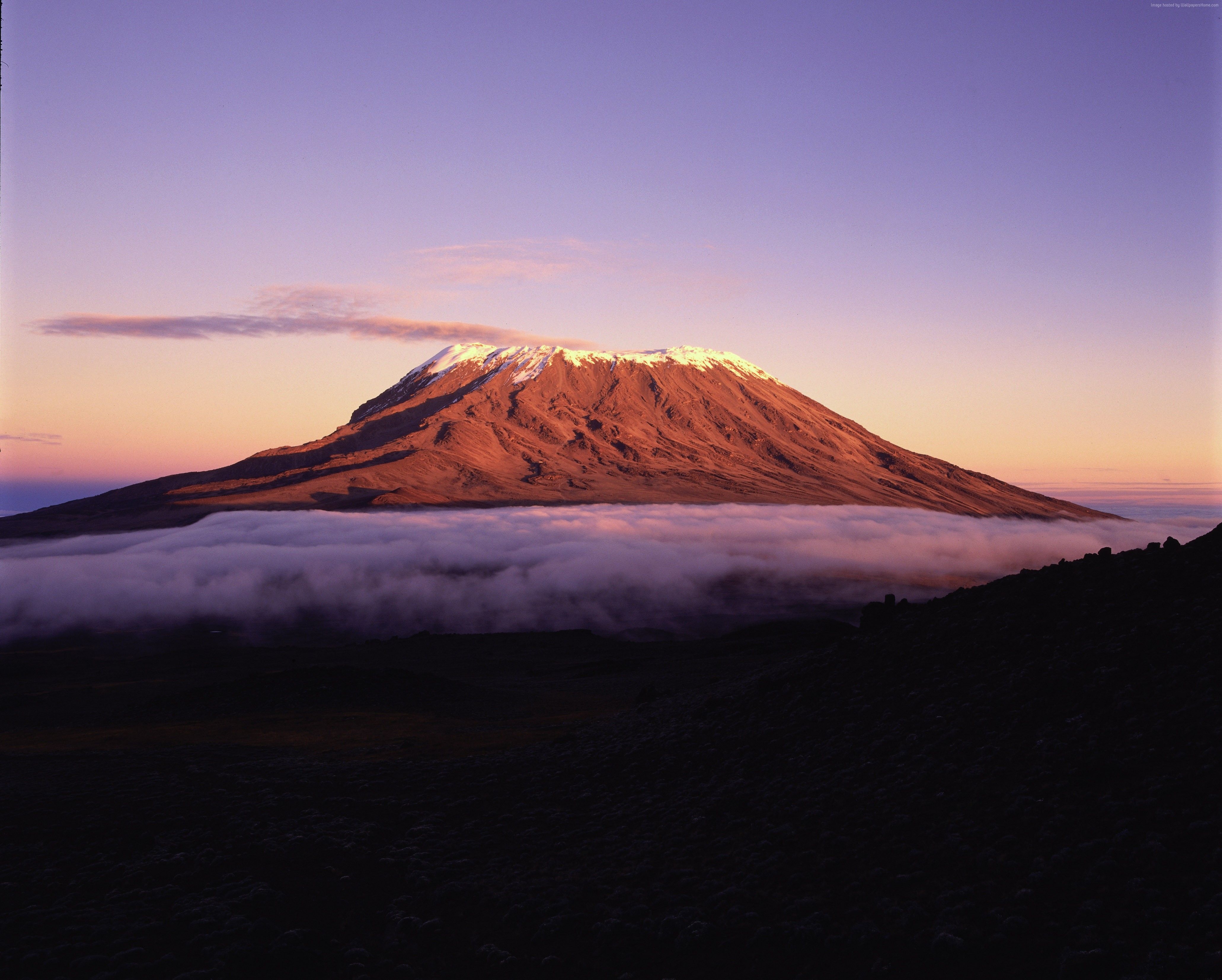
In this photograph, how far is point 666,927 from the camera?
46.5ft

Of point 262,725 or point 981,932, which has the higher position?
point 981,932

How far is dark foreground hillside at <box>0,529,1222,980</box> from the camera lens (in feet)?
41.4

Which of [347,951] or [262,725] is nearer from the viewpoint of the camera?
[347,951]

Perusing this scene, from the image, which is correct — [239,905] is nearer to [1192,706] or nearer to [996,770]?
[996,770]

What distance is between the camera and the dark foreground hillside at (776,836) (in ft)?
41.4

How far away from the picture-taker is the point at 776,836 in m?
17.4

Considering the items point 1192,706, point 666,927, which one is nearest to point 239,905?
point 666,927

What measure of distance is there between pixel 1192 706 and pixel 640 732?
16.5m

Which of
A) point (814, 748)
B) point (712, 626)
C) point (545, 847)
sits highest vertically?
point (814, 748)

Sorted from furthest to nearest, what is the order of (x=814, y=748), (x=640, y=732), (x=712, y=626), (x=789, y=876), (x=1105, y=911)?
(x=712, y=626) → (x=640, y=732) → (x=814, y=748) → (x=789, y=876) → (x=1105, y=911)

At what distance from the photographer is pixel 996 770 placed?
16.9 metres

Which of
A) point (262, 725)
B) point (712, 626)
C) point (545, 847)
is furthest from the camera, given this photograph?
point (712, 626)

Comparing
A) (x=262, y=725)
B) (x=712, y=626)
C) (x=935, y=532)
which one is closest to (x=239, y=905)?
(x=262, y=725)

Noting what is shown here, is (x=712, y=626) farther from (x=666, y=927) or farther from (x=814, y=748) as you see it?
(x=666, y=927)
